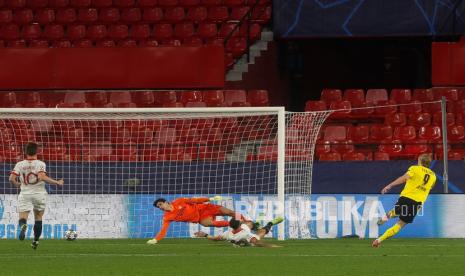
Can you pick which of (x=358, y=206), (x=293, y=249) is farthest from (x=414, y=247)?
(x=358, y=206)

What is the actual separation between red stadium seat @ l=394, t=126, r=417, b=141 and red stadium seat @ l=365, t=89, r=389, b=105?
1.13m

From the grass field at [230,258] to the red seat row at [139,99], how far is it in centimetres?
573

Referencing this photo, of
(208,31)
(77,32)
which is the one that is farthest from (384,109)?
(77,32)

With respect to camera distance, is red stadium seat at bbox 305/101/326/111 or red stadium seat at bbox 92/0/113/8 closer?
red stadium seat at bbox 305/101/326/111

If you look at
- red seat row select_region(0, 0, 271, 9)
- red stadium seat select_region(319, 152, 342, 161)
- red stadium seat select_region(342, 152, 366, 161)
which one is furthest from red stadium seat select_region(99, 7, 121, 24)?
red stadium seat select_region(342, 152, 366, 161)

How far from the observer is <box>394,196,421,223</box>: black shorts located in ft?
64.5

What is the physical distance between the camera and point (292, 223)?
2267cm

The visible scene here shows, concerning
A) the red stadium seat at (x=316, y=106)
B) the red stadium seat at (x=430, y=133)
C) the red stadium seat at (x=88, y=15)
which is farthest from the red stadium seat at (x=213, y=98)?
the red stadium seat at (x=88, y=15)

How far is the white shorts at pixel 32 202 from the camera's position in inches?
768

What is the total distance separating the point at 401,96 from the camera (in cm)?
2655

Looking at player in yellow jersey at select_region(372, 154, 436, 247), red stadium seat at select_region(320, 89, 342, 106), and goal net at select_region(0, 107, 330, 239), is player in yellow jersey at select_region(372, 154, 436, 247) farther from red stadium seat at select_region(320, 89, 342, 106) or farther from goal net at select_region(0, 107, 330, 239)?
red stadium seat at select_region(320, 89, 342, 106)

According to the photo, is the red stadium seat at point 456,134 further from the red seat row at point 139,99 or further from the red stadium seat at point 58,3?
the red stadium seat at point 58,3

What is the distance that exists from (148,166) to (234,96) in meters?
3.72

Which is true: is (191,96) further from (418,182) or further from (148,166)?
(418,182)
